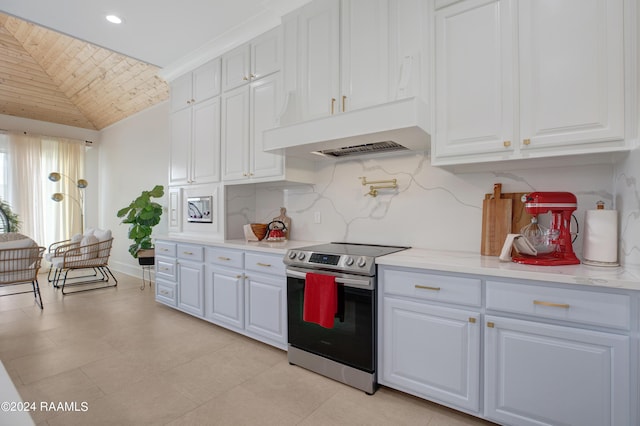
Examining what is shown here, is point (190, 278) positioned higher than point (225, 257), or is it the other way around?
point (225, 257)

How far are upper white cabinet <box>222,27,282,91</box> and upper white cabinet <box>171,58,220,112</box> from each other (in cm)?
15

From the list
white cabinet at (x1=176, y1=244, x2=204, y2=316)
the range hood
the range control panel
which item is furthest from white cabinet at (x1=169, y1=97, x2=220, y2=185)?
the range control panel

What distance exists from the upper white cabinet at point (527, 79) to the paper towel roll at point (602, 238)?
1.21 ft

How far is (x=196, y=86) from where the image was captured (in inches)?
145

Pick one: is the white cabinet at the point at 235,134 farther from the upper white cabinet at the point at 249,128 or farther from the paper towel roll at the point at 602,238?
the paper towel roll at the point at 602,238

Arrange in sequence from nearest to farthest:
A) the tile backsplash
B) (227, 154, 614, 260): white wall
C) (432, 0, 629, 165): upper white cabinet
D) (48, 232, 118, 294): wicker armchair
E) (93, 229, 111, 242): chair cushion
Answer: (432, 0, 629, 165): upper white cabinet, the tile backsplash, (227, 154, 614, 260): white wall, (48, 232, 118, 294): wicker armchair, (93, 229, 111, 242): chair cushion

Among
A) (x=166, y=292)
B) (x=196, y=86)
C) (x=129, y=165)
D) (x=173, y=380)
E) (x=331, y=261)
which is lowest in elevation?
(x=173, y=380)

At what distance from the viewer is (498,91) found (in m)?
1.85

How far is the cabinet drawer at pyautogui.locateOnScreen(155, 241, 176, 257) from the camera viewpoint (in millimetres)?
3683

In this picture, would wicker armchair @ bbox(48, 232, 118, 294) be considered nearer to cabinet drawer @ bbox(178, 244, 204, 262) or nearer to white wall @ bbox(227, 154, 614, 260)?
cabinet drawer @ bbox(178, 244, 204, 262)

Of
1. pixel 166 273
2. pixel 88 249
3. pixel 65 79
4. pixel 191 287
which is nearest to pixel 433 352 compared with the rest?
pixel 191 287

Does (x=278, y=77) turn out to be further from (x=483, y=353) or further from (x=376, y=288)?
(x=483, y=353)

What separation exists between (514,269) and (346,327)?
3.52ft

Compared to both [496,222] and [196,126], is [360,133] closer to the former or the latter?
[496,222]
